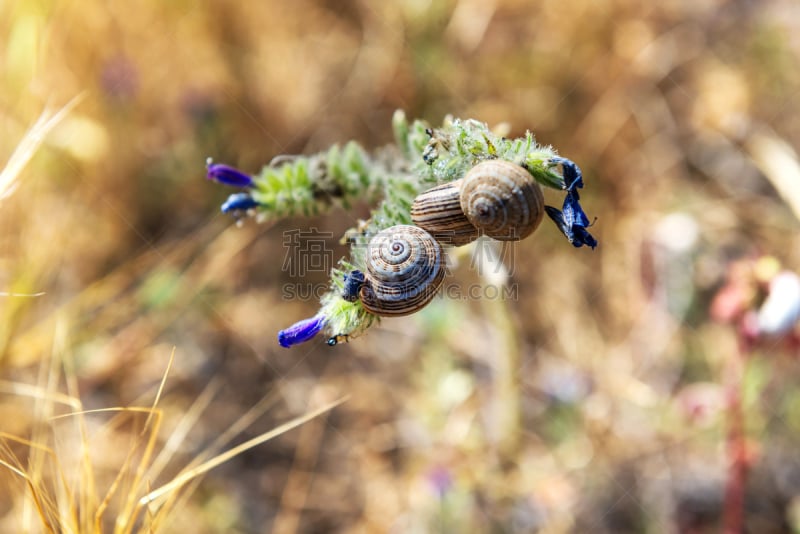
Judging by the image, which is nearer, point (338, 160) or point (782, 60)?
point (338, 160)

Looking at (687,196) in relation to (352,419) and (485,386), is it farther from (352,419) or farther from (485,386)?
(352,419)

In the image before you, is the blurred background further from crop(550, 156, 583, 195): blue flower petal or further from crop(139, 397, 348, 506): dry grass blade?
crop(550, 156, 583, 195): blue flower petal

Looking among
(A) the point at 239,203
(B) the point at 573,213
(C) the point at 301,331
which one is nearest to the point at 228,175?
(A) the point at 239,203

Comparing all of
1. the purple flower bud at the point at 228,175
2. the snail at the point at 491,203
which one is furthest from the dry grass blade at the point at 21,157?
the snail at the point at 491,203

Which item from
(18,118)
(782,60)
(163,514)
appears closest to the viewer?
(163,514)

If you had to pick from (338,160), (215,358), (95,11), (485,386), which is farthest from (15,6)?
(485,386)

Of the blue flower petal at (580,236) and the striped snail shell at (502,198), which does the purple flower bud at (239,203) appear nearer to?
the striped snail shell at (502,198)

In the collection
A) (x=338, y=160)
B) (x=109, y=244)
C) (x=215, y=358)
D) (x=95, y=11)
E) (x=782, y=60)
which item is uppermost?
(x=95, y=11)
